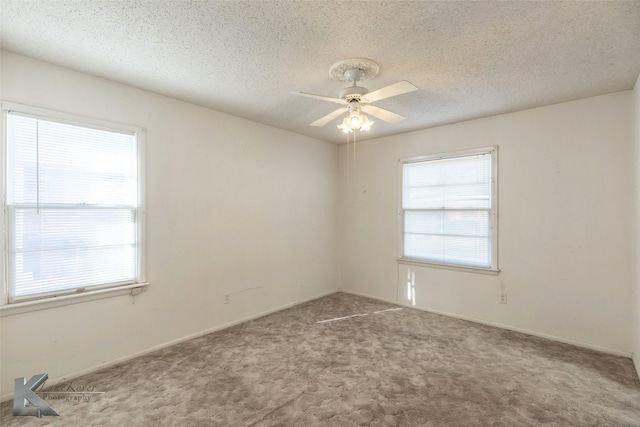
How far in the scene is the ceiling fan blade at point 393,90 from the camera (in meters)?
2.03

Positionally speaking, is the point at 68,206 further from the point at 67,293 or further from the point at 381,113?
the point at 381,113

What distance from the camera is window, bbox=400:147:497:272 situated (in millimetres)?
3668

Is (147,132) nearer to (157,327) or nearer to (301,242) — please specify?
(157,327)

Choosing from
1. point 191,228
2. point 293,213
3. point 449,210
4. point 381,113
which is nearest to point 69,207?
point 191,228

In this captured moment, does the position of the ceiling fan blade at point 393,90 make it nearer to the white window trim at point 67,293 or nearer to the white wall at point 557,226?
the white wall at point 557,226

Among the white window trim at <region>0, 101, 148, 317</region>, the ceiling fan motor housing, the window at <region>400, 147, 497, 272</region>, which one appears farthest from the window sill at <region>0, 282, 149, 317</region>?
the window at <region>400, 147, 497, 272</region>

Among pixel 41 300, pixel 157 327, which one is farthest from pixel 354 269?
pixel 41 300

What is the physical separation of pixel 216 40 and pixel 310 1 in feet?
2.51

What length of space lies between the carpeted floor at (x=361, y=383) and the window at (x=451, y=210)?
39.1 inches
